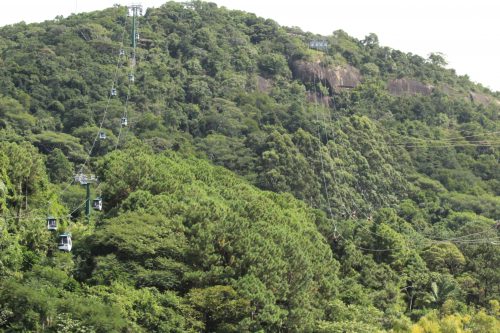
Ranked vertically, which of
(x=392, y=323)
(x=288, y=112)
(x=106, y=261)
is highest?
(x=288, y=112)

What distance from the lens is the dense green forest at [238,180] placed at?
39625 mm

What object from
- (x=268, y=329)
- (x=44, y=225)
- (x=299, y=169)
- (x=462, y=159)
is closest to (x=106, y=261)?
(x=44, y=225)

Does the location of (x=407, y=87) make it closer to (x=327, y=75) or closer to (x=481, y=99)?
(x=327, y=75)

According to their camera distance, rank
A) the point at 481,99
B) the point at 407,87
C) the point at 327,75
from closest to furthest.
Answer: the point at 327,75, the point at 407,87, the point at 481,99

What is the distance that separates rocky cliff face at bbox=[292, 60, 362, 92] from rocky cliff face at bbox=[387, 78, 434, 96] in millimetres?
3929

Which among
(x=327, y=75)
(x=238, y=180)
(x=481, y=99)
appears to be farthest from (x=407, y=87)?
(x=238, y=180)

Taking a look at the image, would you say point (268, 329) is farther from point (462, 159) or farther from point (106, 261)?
point (462, 159)

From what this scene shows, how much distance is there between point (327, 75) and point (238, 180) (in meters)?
49.1

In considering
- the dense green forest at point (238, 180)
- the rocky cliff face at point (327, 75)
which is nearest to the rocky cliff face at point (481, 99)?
the dense green forest at point (238, 180)

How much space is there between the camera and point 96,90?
84.5 m

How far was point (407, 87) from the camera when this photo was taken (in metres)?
109

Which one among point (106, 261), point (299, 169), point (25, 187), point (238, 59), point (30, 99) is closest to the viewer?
point (106, 261)

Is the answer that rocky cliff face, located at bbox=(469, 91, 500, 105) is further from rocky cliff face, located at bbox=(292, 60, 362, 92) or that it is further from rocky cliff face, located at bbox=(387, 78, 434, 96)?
rocky cliff face, located at bbox=(292, 60, 362, 92)

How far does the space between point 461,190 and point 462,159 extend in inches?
264
